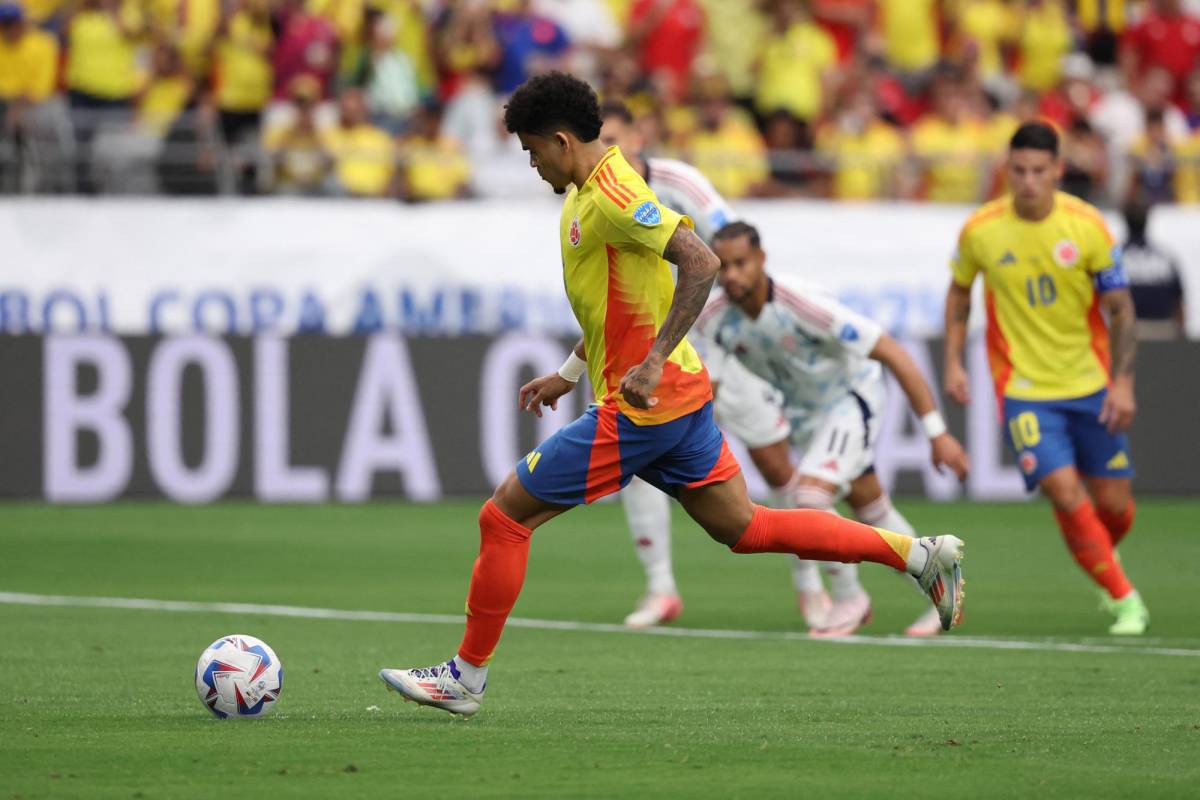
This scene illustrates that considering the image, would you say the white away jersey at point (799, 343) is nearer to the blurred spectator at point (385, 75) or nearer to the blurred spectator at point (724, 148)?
the blurred spectator at point (724, 148)

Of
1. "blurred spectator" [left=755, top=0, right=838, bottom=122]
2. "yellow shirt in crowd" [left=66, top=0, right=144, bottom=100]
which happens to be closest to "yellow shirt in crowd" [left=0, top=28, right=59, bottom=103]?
"yellow shirt in crowd" [left=66, top=0, right=144, bottom=100]

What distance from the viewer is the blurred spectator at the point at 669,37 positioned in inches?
890

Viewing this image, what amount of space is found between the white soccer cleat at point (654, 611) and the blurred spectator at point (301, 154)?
9912 mm

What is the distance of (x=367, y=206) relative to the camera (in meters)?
20.0

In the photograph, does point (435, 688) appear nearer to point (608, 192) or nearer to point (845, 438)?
point (608, 192)

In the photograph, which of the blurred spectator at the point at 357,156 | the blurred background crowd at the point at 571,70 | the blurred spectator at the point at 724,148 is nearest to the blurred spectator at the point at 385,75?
the blurred background crowd at the point at 571,70

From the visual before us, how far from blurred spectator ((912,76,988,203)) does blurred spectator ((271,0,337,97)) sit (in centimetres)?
624

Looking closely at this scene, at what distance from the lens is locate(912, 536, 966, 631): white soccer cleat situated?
7.76 m

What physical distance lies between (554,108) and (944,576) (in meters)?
2.36

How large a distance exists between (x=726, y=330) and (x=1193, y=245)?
38.2ft

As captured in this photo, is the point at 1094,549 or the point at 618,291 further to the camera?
the point at 1094,549

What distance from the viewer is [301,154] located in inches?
788

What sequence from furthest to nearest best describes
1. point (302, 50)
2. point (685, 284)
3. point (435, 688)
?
point (302, 50) < point (435, 688) < point (685, 284)

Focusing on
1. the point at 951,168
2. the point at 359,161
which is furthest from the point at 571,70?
the point at 951,168
